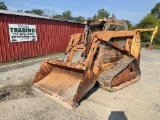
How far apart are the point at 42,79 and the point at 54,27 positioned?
6.36 meters

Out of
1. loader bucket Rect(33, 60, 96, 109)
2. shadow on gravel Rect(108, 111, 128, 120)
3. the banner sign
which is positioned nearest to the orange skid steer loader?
loader bucket Rect(33, 60, 96, 109)

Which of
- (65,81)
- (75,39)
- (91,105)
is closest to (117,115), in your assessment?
(91,105)

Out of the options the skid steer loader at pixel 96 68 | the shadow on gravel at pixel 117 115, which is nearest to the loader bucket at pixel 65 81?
the skid steer loader at pixel 96 68

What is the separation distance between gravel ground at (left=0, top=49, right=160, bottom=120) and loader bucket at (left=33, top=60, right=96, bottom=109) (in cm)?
19

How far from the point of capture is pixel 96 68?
15.3ft

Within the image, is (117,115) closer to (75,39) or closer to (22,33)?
(75,39)

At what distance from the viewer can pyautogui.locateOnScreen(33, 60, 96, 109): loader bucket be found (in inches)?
158

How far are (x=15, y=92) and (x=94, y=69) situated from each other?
224 cm

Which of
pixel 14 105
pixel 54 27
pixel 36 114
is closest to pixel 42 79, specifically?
pixel 14 105

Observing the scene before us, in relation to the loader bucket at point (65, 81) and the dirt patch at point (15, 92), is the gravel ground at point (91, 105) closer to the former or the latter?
the dirt patch at point (15, 92)

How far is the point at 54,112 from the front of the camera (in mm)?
3783

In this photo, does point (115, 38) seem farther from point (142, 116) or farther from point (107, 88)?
point (142, 116)

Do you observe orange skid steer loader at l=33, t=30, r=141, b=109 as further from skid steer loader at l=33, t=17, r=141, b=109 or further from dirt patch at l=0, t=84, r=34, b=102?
dirt patch at l=0, t=84, r=34, b=102

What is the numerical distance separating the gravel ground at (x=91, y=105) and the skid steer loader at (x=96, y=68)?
0.21 metres
